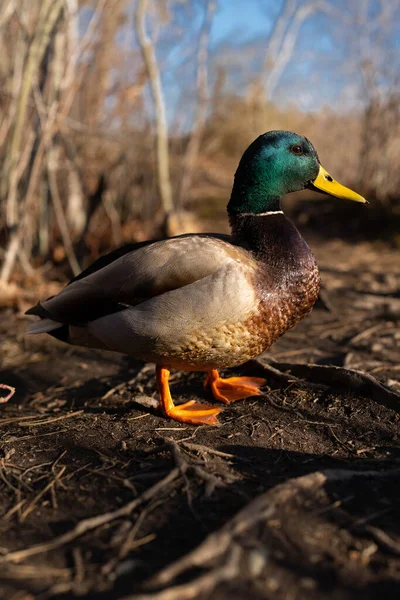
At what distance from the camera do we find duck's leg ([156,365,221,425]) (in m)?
2.64

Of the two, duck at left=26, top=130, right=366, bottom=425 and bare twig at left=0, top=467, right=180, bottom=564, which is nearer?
bare twig at left=0, top=467, right=180, bottom=564

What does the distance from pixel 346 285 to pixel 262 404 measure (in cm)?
291

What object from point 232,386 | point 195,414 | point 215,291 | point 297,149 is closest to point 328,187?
point 297,149

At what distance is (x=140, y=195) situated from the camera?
23.7 feet

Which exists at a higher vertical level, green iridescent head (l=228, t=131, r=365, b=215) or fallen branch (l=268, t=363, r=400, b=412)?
green iridescent head (l=228, t=131, r=365, b=215)

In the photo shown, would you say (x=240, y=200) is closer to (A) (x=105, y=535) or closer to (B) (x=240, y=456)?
(B) (x=240, y=456)

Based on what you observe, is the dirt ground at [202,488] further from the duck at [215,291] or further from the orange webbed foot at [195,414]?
the duck at [215,291]

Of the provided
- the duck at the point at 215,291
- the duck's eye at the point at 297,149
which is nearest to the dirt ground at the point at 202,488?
the duck at the point at 215,291

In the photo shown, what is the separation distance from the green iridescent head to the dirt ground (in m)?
0.87

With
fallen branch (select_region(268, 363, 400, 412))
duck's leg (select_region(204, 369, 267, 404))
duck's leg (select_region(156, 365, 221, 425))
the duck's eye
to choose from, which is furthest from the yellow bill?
duck's leg (select_region(156, 365, 221, 425))

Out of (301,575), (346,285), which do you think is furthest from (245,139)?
(301,575)

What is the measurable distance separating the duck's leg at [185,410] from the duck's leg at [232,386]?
14 centimetres

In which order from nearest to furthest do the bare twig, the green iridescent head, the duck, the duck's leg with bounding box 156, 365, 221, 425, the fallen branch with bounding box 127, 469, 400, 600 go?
1. the fallen branch with bounding box 127, 469, 400, 600
2. the bare twig
3. the duck
4. the duck's leg with bounding box 156, 365, 221, 425
5. the green iridescent head

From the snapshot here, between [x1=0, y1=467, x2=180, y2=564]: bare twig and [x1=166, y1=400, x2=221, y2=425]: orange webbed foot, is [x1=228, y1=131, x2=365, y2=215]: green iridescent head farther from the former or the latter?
[x1=0, y1=467, x2=180, y2=564]: bare twig
